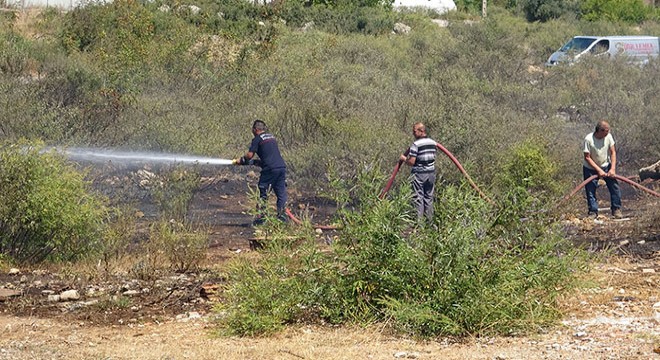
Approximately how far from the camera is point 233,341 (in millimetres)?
8539

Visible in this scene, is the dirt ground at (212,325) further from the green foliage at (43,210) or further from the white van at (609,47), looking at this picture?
the white van at (609,47)

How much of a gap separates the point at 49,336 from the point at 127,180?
30.2 feet

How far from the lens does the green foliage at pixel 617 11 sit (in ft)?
161

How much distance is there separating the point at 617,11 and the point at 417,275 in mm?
43424

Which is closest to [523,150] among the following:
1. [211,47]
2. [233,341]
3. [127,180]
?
[127,180]

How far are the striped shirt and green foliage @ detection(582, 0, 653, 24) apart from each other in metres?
37.0

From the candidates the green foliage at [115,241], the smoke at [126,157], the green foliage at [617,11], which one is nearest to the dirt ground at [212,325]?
the green foliage at [115,241]

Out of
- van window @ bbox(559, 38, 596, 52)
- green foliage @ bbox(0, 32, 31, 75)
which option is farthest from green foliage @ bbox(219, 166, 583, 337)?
van window @ bbox(559, 38, 596, 52)

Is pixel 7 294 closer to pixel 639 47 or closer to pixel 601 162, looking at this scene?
pixel 601 162

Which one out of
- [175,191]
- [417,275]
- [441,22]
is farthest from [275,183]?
[441,22]

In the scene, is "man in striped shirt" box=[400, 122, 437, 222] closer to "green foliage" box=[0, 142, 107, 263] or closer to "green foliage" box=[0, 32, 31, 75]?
"green foliage" box=[0, 142, 107, 263]

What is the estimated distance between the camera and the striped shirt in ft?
44.5

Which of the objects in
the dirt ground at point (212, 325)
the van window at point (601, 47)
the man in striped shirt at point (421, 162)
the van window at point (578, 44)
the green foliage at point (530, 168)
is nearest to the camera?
the dirt ground at point (212, 325)

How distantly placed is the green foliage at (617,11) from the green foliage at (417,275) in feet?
137
